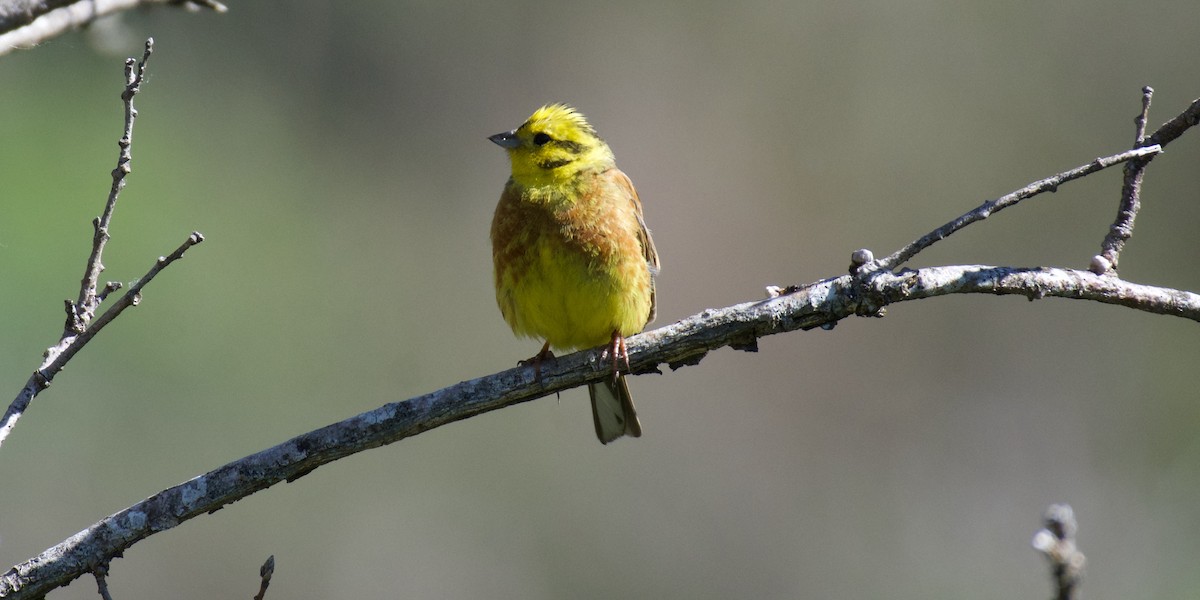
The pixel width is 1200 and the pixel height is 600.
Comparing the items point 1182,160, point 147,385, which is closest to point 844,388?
point 1182,160


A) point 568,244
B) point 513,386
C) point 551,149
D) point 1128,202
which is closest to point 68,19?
point 513,386

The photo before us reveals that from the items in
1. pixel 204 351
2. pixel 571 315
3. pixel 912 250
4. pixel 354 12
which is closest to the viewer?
pixel 912 250

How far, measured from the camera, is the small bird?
5055mm

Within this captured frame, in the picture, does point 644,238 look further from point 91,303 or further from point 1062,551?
point 1062,551

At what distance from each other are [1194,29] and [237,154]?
31.5 feet

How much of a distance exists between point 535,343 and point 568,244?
374 centimetres

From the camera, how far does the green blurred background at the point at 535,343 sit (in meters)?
9.34

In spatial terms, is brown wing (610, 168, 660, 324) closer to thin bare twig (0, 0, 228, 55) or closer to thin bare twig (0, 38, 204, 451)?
thin bare twig (0, 0, 228, 55)

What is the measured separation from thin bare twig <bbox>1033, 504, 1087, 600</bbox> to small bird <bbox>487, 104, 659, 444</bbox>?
2899 mm

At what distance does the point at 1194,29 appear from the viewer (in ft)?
36.6

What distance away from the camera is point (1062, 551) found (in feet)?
6.01

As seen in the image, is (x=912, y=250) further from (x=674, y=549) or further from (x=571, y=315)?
(x=674, y=549)

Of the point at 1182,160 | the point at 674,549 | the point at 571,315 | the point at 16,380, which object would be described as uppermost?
the point at 1182,160

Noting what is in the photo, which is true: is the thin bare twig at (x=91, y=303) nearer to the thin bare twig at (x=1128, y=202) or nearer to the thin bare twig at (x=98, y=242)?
the thin bare twig at (x=98, y=242)
